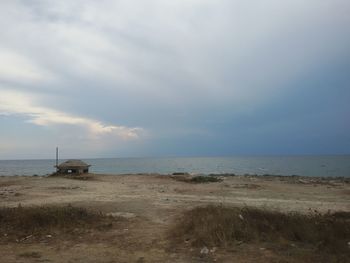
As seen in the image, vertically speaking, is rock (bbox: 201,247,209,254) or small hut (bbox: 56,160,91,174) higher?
small hut (bbox: 56,160,91,174)

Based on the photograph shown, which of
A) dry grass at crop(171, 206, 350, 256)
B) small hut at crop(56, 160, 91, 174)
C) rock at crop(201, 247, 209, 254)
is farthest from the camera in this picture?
small hut at crop(56, 160, 91, 174)

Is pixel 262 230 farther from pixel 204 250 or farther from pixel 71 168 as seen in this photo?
pixel 71 168

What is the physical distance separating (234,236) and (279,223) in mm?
1695

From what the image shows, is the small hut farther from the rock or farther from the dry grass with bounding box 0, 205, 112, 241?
the rock

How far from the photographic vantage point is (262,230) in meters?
10.3

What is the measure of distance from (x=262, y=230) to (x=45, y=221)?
605 cm

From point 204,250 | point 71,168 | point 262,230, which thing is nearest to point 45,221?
point 204,250

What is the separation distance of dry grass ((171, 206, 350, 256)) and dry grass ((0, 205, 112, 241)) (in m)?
2.78

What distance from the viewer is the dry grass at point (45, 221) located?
37.1 ft

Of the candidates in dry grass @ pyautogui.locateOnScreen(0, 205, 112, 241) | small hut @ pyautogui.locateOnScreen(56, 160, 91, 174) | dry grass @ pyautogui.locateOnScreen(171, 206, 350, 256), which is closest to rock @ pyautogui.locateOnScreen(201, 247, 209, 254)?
dry grass @ pyautogui.locateOnScreen(171, 206, 350, 256)

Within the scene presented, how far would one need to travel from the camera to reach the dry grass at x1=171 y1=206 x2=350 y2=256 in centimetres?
935

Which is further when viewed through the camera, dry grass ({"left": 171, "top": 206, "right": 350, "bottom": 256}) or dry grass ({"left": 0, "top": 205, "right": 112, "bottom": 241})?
dry grass ({"left": 0, "top": 205, "right": 112, "bottom": 241})

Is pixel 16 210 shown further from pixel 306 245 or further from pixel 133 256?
pixel 306 245

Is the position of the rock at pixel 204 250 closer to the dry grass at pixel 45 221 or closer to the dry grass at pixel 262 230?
the dry grass at pixel 262 230
